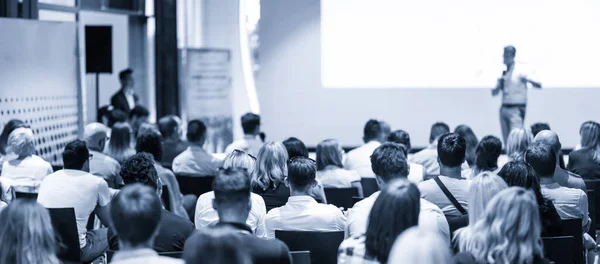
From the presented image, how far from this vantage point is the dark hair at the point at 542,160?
4844mm

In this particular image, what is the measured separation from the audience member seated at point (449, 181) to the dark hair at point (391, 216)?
1676mm

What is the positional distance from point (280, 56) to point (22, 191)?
22.5 feet

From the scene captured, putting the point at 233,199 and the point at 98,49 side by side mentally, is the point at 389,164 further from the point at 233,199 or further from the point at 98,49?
the point at 98,49

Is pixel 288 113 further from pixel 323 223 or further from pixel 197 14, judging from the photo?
→ pixel 323 223

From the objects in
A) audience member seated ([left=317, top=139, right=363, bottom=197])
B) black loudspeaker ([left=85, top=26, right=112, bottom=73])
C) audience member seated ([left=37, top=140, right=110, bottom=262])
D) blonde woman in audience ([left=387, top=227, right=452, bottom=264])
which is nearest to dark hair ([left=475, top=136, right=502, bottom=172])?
audience member seated ([left=317, top=139, right=363, bottom=197])

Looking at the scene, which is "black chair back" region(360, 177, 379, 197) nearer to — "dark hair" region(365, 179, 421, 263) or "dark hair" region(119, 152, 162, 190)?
"dark hair" region(119, 152, 162, 190)

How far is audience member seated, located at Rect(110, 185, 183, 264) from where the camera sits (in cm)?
281

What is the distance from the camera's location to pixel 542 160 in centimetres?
485

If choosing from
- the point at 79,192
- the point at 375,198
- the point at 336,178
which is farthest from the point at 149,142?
the point at 375,198

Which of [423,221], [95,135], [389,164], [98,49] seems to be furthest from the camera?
[98,49]

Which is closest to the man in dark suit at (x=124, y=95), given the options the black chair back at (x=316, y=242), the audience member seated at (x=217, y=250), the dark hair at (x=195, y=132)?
the dark hair at (x=195, y=132)

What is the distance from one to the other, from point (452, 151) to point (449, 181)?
185mm

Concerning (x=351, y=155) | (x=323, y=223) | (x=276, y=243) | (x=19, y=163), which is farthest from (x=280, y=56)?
(x=276, y=243)

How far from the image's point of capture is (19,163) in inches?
234
